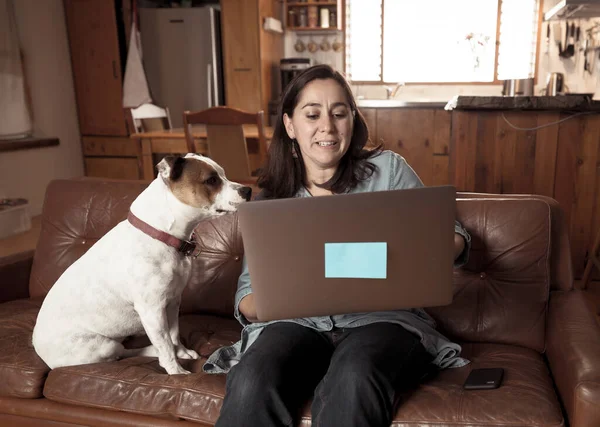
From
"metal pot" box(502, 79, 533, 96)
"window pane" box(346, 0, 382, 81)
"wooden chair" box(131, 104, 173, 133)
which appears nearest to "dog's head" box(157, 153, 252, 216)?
"wooden chair" box(131, 104, 173, 133)

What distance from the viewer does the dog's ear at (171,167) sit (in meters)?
1.53

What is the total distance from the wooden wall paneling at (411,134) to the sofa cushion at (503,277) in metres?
2.53

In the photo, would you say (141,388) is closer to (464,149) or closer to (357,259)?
(357,259)

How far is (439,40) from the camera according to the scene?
19.1 ft

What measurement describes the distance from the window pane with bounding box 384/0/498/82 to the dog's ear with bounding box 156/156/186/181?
4.86 m

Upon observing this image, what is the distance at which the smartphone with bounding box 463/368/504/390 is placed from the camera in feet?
4.37

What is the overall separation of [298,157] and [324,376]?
674 millimetres

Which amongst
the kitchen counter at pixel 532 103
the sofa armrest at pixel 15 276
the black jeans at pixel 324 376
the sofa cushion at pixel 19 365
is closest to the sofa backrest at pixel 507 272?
the black jeans at pixel 324 376

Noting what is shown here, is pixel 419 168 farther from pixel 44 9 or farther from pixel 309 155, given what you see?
pixel 44 9

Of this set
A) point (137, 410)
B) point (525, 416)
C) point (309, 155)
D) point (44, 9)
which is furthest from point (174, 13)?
point (525, 416)

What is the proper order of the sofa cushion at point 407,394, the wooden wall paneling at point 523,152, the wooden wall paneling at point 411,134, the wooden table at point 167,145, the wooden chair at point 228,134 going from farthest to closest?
the wooden wall paneling at point 411,134 < the wooden table at point 167,145 < the wooden chair at point 228,134 < the wooden wall paneling at point 523,152 < the sofa cushion at point 407,394

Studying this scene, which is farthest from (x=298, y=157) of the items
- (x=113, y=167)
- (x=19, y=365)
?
A: (x=113, y=167)

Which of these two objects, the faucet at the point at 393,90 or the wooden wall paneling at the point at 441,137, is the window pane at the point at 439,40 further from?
the wooden wall paneling at the point at 441,137

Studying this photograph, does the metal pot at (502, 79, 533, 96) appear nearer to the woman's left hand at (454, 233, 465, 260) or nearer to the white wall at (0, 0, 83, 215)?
the woman's left hand at (454, 233, 465, 260)
